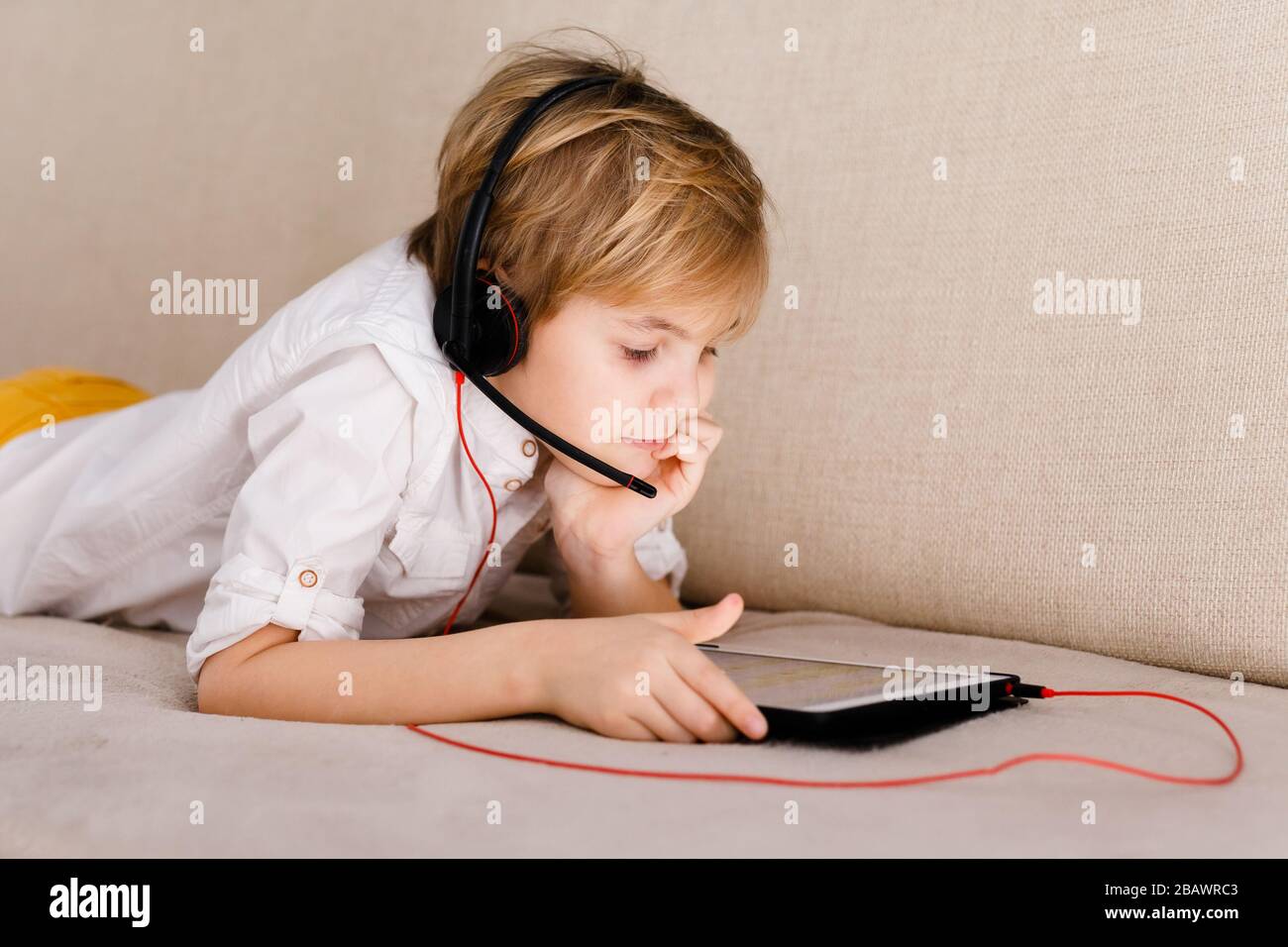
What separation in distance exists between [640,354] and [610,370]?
1.1 inches

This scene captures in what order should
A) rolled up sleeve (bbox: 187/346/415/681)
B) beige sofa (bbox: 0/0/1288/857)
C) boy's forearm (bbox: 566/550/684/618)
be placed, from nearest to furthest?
beige sofa (bbox: 0/0/1288/857) < rolled up sleeve (bbox: 187/346/415/681) < boy's forearm (bbox: 566/550/684/618)

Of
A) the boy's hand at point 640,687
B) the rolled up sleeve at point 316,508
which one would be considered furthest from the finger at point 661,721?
the rolled up sleeve at point 316,508

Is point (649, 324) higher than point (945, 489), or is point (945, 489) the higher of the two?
point (649, 324)

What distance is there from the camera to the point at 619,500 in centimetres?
107

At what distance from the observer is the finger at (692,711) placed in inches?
27.4

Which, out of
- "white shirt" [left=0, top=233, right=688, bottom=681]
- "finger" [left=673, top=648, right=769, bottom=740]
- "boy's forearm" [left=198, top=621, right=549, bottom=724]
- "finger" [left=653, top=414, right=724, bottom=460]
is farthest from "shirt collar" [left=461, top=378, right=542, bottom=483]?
"finger" [left=673, top=648, right=769, bottom=740]

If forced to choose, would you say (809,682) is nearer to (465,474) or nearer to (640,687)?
(640,687)

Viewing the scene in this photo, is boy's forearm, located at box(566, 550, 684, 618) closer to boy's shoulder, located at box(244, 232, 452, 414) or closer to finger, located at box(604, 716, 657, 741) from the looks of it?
boy's shoulder, located at box(244, 232, 452, 414)

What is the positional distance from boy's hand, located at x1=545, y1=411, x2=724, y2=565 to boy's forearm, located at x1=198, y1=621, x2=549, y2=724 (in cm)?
29

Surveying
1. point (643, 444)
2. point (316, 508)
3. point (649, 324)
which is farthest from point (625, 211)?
point (316, 508)

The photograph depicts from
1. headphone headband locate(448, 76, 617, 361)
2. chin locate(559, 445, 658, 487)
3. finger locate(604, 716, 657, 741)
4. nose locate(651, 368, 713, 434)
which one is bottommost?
finger locate(604, 716, 657, 741)

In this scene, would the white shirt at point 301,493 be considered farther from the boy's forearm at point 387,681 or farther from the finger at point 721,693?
the finger at point 721,693

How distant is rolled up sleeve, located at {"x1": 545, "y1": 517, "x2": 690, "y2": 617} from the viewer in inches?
47.3

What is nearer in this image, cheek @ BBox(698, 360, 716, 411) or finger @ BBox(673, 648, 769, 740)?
finger @ BBox(673, 648, 769, 740)
